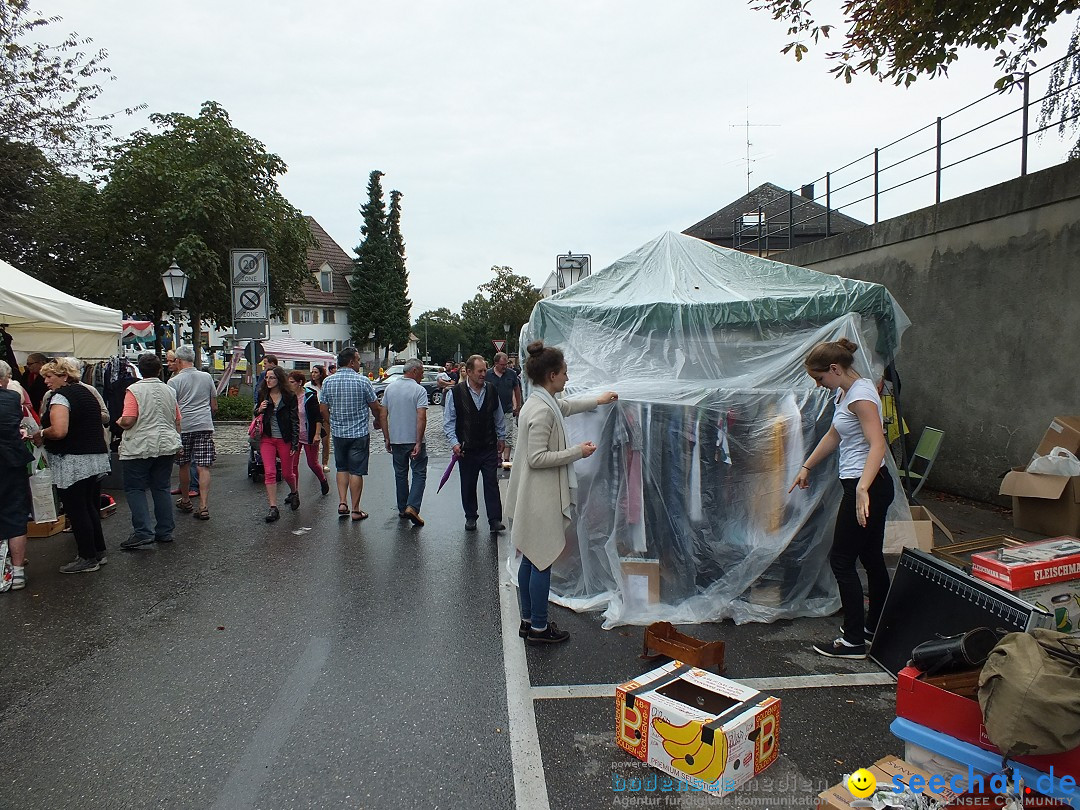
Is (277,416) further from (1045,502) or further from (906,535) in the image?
(1045,502)

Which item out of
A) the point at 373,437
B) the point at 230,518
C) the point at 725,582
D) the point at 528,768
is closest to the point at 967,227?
the point at 725,582

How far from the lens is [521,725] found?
3195 millimetres

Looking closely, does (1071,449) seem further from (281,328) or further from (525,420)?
(281,328)

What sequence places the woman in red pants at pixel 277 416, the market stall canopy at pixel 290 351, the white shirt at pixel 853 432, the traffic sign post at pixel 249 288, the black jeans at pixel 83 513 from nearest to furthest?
the white shirt at pixel 853 432 < the black jeans at pixel 83 513 < the woman in red pants at pixel 277 416 < the traffic sign post at pixel 249 288 < the market stall canopy at pixel 290 351

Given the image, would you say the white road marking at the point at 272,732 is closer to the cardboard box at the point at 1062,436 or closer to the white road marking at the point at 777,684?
the white road marking at the point at 777,684

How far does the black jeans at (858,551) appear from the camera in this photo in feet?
12.4

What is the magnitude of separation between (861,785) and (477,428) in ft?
15.5

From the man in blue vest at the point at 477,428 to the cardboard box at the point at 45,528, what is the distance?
3864mm

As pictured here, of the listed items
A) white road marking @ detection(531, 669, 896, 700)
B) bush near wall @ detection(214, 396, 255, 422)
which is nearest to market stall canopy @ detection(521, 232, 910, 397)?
white road marking @ detection(531, 669, 896, 700)

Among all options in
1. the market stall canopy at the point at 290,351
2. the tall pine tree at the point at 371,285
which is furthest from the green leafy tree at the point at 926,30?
the tall pine tree at the point at 371,285

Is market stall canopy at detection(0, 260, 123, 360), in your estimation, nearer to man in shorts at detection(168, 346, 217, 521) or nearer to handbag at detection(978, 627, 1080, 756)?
man in shorts at detection(168, 346, 217, 521)

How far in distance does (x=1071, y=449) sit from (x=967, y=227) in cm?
301

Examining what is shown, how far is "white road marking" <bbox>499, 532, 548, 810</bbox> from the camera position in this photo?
106 inches

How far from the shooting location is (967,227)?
316 inches
